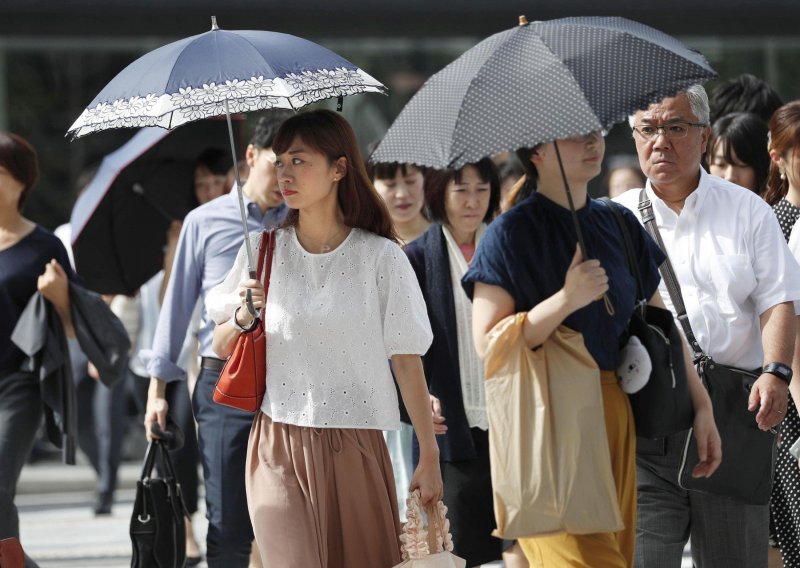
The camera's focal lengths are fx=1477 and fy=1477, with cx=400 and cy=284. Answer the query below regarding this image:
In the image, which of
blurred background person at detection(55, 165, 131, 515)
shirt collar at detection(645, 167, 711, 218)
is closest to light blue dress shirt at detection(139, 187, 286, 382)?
shirt collar at detection(645, 167, 711, 218)

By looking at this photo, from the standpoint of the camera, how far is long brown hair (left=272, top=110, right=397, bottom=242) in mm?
4621

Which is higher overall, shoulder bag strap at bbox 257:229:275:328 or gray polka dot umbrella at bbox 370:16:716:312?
gray polka dot umbrella at bbox 370:16:716:312

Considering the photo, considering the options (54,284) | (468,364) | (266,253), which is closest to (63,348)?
(54,284)

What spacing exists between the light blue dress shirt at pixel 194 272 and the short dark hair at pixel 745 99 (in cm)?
225

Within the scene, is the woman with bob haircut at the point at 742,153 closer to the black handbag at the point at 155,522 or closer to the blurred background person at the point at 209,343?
the blurred background person at the point at 209,343

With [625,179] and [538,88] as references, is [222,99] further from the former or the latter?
[625,179]

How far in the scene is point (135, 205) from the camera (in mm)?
7363

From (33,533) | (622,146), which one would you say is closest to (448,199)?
(33,533)

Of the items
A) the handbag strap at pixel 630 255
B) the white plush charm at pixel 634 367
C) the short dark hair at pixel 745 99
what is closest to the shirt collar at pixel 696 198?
the handbag strap at pixel 630 255

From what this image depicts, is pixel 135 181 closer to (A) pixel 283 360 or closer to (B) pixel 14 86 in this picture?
(A) pixel 283 360

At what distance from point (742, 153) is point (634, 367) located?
244 centimetres

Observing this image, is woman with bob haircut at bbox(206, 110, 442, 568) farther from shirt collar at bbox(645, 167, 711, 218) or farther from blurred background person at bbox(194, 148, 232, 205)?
blurred background person at bbox(194, 148, 232, 205)

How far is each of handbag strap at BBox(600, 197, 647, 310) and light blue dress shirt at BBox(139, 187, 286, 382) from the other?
2.11 metres

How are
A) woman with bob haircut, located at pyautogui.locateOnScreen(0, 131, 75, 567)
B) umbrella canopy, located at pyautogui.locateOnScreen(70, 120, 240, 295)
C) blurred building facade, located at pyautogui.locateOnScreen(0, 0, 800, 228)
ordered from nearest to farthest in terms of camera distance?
woman with bob haircut, located at pyautogui.locateOnScreen(0, 131, 75, 567)
umbrella canopy, located at pyautogui.locateOnScreen(70, 120, 240, 295)
blurred building facade, located at pyautogui.locateOnScreen(0, 0, 800, 228)
